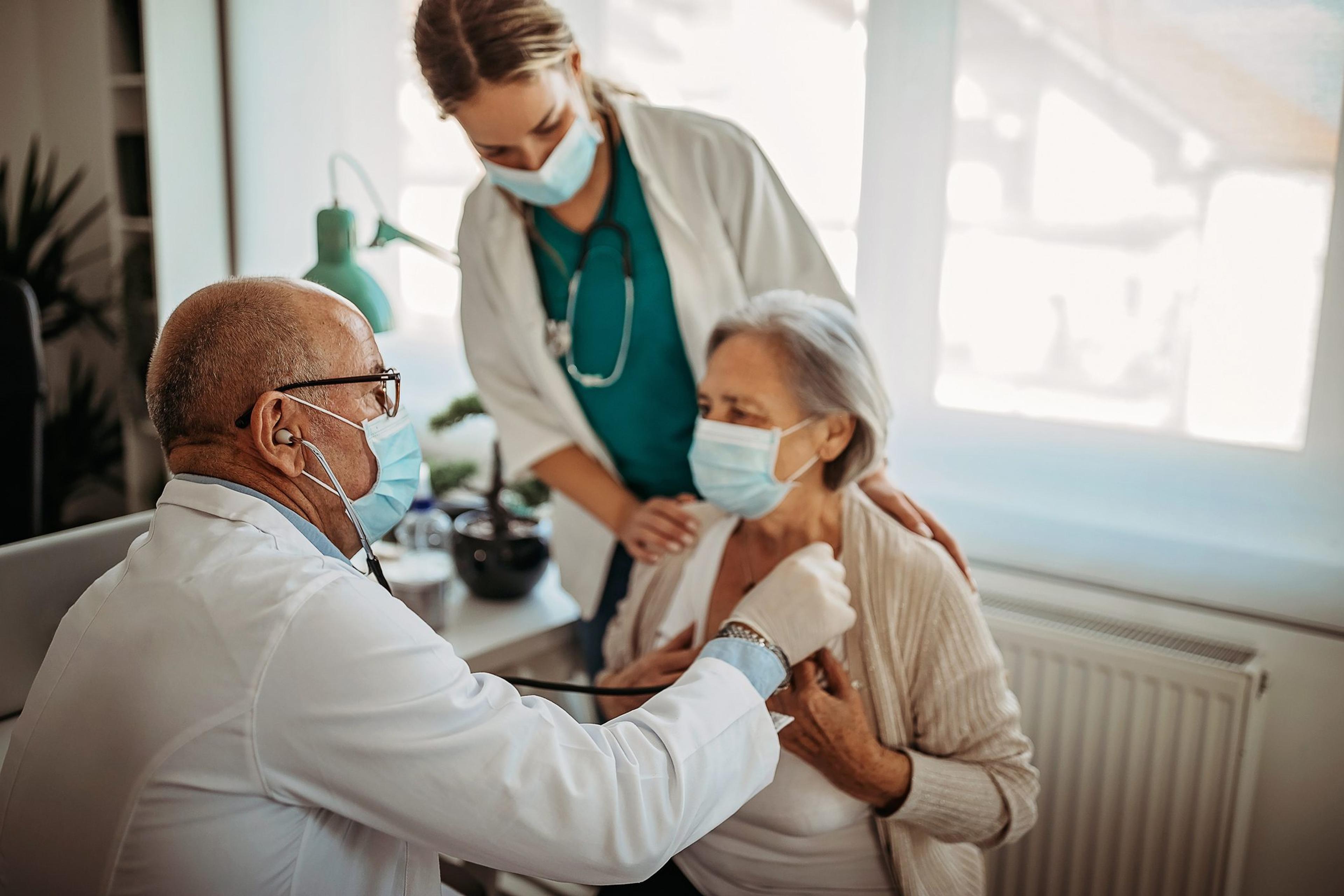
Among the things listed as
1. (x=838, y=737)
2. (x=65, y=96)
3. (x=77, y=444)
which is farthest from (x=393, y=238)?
(x=65, y=96)

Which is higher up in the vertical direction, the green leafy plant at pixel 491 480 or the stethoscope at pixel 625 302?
the stethoscope at pixel 625 302

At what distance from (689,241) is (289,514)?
2.87 ft

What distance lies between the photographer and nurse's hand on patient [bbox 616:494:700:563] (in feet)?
5.36

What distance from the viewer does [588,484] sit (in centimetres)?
183

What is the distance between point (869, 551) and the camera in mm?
1448

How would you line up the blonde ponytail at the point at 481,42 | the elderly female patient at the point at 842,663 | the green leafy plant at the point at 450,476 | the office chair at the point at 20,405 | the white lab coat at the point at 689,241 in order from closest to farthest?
the elderly female patient at the point at 842,663 < the blonde ponytail at the point at 481,42 < the white lab coat at the point at 689,241 < the office chair at the point at 20,405 < the green leafy plant at the point at 450,476

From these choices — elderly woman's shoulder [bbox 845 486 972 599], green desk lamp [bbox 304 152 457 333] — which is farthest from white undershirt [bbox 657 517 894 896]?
green desk lamp [bbox 304 152 457 333]

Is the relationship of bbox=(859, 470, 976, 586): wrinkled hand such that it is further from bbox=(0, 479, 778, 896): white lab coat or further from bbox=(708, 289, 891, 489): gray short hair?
bbox=(0, 479, 778, 896): white lab coat

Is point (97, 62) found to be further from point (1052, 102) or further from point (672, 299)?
point (1052, 102)

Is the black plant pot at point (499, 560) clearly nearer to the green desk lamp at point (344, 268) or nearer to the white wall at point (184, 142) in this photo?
the green desk lamp at point (344, 268)

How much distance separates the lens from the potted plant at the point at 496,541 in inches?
82.4

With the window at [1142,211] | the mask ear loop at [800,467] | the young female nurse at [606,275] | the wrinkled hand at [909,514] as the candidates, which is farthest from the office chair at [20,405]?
the window at [1142,211]

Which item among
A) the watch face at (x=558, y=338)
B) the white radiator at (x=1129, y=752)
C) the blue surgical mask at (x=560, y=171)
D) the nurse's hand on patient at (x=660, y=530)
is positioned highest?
the blue surgical mask at (x=560, y=171)

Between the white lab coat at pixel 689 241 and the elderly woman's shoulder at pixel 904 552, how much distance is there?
0.37 metres
